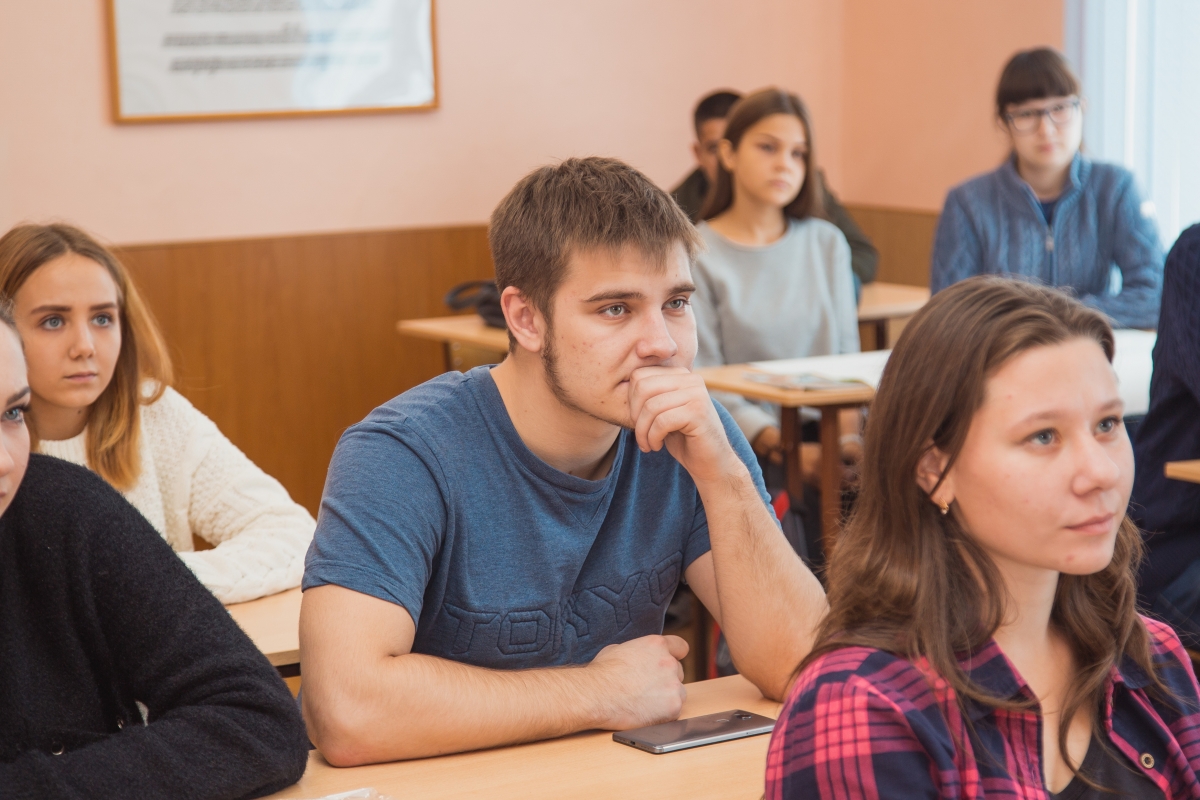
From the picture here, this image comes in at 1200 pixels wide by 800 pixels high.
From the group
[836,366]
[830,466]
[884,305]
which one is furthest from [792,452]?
[884,305]

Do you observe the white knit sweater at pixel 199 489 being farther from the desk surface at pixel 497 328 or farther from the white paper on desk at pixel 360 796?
the desk surface at pixel 497 328

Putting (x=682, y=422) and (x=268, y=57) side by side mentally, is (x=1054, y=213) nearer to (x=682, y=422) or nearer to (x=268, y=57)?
(x=268, y=57)

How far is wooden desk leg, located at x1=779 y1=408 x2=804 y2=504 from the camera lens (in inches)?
137

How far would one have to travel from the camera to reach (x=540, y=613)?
163 cm

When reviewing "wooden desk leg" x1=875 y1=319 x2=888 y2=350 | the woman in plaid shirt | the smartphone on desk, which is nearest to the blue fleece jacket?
"wooden desk leg" x1=875 y1=319 x2=888 y2=350

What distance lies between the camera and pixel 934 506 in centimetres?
113

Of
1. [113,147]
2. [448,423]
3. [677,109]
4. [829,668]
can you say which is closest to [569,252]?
[448,423]

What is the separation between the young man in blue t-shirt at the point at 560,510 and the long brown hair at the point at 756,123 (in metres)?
2.45

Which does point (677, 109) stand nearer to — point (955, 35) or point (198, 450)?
point (955, 35)

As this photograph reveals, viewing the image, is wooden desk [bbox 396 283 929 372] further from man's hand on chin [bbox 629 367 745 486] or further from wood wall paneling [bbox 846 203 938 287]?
man's hand on chin [bbox 629 367 745 486]

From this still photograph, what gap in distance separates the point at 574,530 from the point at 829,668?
2.08 ft

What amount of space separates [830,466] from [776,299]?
63 cm

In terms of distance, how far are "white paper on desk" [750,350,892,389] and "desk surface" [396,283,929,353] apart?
44 cm

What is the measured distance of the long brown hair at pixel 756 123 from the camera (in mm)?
4047
